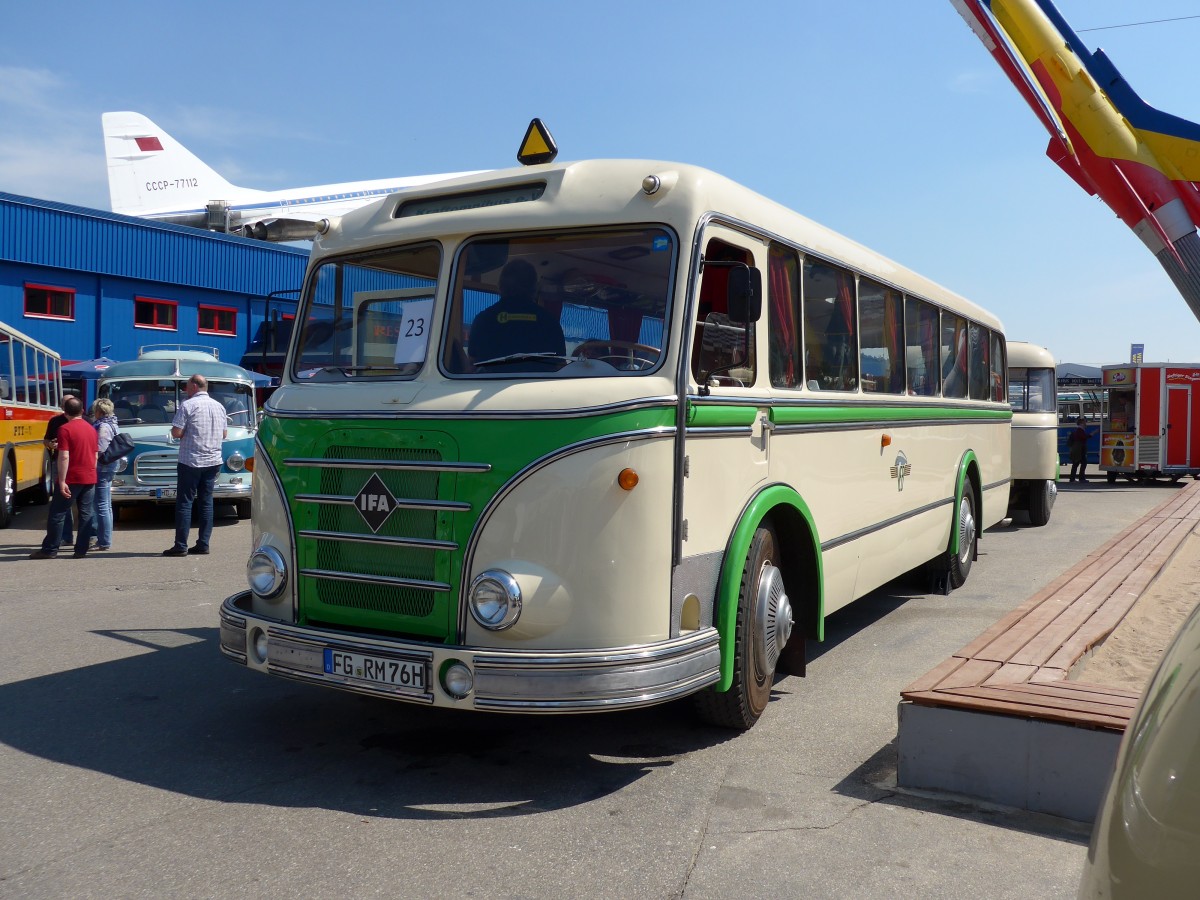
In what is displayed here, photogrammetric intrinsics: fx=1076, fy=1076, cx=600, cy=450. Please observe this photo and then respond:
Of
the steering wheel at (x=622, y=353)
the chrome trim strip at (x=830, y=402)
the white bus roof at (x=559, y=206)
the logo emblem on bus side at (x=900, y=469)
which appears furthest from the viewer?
the logo emblem on bus side at (x=900, y=469)

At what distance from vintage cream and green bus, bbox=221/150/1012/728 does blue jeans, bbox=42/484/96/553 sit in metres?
6.86

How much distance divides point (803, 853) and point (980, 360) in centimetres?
812

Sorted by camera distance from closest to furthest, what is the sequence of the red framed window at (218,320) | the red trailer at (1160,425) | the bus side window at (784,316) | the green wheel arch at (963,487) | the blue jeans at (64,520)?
1. the bus side window at (784,316)
2. the green wheel arch at (963,487)
3. the blue jeans at (64,520)
4. the red trailer at (1160,425)
5. the red framed window at (218,320)

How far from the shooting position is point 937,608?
350 inches

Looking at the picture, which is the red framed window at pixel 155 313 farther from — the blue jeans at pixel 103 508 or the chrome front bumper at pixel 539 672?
the chrome front bumper at pixel 539 672

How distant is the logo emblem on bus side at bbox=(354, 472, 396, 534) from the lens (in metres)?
4.70

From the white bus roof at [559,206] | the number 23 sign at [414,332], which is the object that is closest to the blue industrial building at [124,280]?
the white bus roof at [559,206]

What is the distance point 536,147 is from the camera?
5.63 m

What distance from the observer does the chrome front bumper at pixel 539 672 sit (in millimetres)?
4242

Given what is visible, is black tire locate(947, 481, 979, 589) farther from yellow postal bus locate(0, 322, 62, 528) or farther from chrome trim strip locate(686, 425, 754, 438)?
yellow postal bus locate(0, 322, 62, 528)

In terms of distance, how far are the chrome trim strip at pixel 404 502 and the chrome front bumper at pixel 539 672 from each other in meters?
0.57

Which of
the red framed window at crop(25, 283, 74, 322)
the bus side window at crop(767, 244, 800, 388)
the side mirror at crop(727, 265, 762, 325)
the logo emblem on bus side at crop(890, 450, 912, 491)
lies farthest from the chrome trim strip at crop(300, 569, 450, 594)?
the red framed window at crop(25, 283, 74, 322)

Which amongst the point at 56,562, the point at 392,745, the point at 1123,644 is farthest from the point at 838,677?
the point at 56,562

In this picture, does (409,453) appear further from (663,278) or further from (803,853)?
(803,853)
